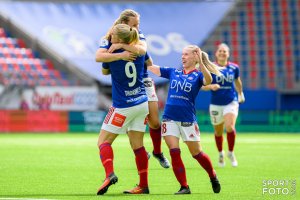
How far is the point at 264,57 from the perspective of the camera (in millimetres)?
42094

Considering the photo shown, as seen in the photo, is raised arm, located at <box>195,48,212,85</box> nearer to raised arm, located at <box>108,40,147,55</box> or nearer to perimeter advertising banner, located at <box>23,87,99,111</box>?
raised arm, located at <box>108,40,147,55</box>

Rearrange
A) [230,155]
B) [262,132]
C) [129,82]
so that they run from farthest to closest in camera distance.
Answer: [262,132] → [230,155] → [129,82]

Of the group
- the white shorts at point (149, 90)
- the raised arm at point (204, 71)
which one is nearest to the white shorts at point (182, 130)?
the raised arm at point (204, 71)

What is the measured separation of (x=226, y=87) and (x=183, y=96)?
6077 millimetres

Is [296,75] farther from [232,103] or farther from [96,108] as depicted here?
[232,103]

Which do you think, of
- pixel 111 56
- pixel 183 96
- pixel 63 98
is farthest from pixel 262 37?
pixel 111 56

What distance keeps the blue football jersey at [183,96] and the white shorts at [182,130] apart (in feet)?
0.21

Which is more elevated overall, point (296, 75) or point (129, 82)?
point (129, 82)

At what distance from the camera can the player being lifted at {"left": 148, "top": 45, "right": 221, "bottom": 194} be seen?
10.2 m

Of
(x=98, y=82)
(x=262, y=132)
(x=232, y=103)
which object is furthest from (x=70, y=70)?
(x=232, y=103)

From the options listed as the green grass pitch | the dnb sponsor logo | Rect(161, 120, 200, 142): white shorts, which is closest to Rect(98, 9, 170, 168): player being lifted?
the green grass pitch

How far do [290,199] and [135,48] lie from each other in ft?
8.47

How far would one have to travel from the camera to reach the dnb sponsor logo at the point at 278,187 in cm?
1009

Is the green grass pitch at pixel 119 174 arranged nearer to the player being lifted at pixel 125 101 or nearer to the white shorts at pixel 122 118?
the player being lifted at pixel 125 101
